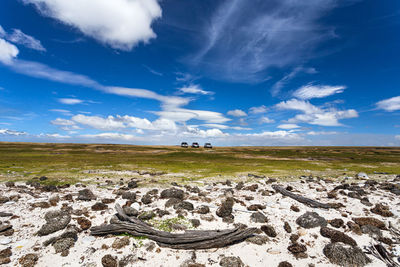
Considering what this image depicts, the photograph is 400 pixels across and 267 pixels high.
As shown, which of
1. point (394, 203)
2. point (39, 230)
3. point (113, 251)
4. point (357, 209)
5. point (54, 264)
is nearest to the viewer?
point (54, 264)

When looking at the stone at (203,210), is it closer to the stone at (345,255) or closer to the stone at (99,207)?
the stone at (99,207)

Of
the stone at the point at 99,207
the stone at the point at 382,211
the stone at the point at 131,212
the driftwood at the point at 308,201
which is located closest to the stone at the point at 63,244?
the stone at the point at 131,212

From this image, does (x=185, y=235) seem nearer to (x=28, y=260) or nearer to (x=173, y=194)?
(x=173, y=194)

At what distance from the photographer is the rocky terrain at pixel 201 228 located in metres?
8.72

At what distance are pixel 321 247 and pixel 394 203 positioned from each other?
10.5 m

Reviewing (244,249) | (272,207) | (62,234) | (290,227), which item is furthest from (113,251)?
(272,207)

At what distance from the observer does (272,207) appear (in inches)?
564

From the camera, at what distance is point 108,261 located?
841 centimetres

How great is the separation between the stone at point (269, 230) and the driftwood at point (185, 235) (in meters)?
0.88

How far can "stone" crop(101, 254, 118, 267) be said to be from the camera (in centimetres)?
832

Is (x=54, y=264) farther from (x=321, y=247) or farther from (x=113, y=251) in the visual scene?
(x=321, y=247)

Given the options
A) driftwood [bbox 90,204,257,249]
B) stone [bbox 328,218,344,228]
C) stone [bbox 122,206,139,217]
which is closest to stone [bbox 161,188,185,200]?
stone [bbox 122,206,139,217]

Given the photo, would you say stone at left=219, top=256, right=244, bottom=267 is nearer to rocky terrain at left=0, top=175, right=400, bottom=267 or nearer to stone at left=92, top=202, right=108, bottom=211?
rocky terrain at left=0, top=175, right=400, bottom=267

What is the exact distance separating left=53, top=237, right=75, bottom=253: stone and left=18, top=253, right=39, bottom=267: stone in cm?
76
